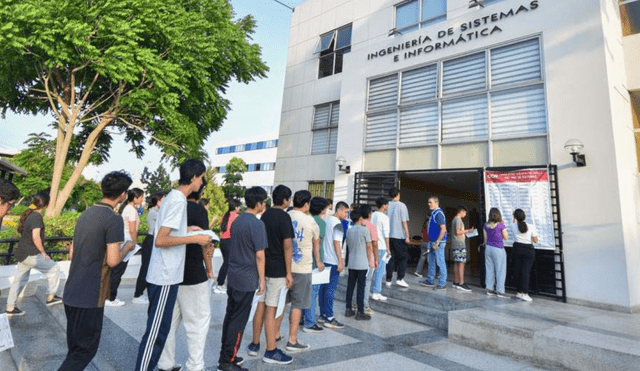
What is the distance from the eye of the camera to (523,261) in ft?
21.1

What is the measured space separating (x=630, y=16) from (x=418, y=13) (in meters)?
5.09

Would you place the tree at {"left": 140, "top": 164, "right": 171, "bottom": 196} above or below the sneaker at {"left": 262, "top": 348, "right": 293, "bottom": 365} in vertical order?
above

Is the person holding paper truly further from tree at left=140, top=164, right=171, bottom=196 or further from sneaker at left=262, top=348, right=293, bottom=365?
tree at left=140, top=164, right=171, bottom=196

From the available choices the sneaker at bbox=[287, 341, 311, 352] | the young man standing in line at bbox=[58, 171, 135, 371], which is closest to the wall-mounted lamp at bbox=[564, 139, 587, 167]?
the sneaker at bbox=[287, 341, 311, 352]

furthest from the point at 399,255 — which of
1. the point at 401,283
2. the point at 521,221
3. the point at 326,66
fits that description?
the point at 326,66

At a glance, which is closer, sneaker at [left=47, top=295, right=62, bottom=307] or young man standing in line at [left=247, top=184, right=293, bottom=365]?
young man standing in line at [left=247, top=184, right=293, bottom=365]

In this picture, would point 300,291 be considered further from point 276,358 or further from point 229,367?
point 229,367

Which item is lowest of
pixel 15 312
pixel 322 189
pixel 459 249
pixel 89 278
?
pixel 15 312

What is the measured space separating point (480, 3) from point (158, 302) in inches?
387

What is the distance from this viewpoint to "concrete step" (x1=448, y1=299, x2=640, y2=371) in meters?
3.61

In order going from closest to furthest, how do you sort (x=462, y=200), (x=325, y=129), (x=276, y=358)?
(x=276, y=358), (x=325, y=129), (x=462, y=200)

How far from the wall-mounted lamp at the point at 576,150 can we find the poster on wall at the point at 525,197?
1.84ft

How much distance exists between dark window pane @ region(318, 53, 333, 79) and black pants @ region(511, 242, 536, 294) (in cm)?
872

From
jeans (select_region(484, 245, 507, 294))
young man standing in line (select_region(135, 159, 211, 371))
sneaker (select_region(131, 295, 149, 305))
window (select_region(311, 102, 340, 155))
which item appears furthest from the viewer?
window (select_region(311, 102, 340, 155))
